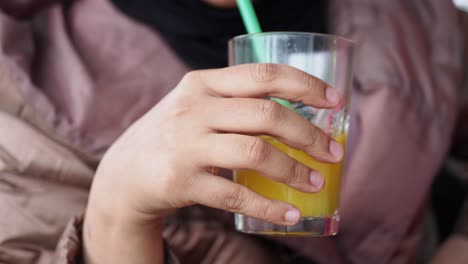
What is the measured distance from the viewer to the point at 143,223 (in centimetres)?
73

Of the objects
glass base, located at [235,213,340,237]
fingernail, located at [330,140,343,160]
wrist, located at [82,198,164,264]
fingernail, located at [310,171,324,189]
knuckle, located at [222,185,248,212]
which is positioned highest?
fingernail, located at [330,140,343,160]

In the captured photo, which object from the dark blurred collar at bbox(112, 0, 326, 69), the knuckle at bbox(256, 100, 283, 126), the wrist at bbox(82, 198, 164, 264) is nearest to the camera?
the knuckle at bbox(256, 100, 283, 126)

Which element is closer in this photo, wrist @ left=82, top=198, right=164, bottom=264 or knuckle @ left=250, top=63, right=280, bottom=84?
knuckle @ left=250, top=63, right=280, bottom=84

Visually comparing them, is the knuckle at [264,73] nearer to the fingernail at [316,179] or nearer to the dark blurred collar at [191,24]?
the fingernail at [316,179]

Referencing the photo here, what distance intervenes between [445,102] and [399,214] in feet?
0.81

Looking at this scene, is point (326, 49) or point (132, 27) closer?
point (326, 49)

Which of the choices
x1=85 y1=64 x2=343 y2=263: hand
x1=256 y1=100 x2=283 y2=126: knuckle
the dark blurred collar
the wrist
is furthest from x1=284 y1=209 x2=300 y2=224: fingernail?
the dark blurred collar

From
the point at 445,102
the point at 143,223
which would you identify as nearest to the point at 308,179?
the point at 143,223

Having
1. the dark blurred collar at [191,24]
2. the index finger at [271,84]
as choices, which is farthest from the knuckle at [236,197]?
the dark blurred collar at [191,24]

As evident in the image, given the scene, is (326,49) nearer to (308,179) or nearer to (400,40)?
(308,179)

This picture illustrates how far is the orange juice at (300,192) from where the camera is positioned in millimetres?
645

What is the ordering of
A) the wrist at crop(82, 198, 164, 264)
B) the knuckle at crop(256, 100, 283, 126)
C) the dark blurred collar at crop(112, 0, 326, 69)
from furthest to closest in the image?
the dark blurred collar at crop(112, 0, 326, 69), the wrist at crop(82, 198, 164, 264), the knuckle at crop(256, 100, 283, 126)

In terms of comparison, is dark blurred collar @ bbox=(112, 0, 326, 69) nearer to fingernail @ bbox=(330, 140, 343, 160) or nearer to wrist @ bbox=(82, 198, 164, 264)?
wrist @ bbox=(82, 198, 164, 264)

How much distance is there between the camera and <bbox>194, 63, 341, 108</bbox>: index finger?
0.58m
